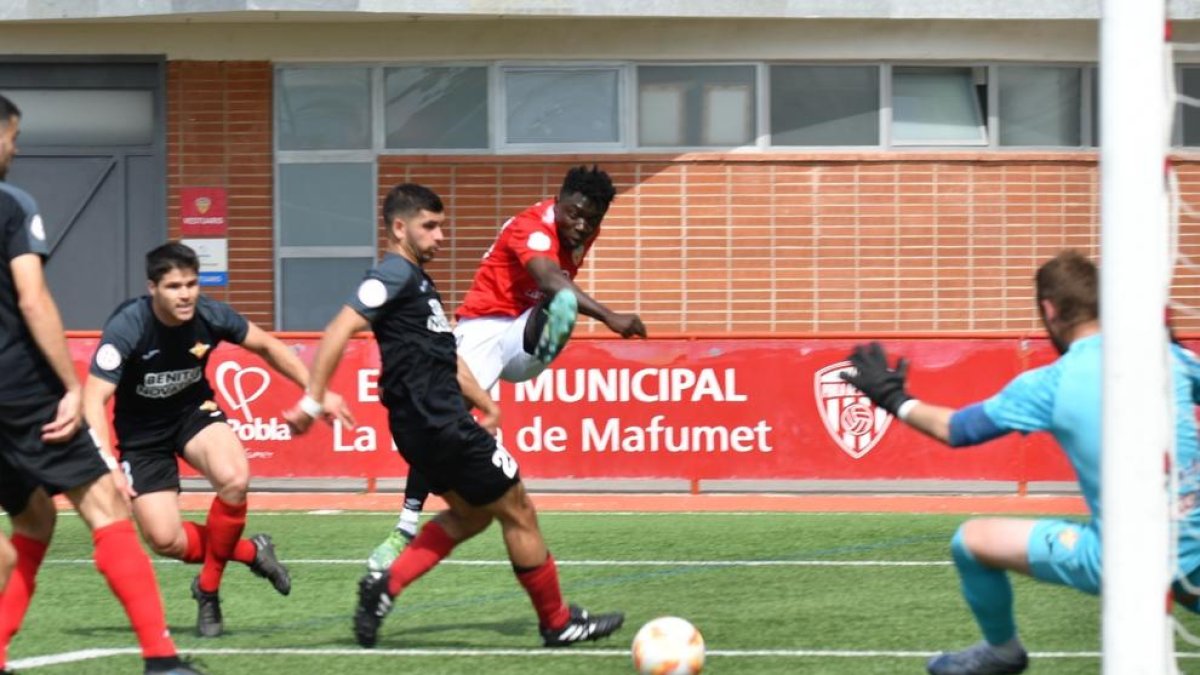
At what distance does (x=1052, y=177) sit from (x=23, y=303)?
14.1m

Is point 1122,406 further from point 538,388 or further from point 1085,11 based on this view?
point 1085,11

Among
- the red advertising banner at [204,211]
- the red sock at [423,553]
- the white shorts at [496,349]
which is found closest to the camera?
the red sock at [423,553]

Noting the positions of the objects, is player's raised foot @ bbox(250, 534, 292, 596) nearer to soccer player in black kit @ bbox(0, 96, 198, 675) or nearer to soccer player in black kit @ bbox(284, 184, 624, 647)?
soccer player in black kit @ bbox(284, 184, 624, 647)

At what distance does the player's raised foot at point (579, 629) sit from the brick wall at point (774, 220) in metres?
11.1

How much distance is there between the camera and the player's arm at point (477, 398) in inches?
329

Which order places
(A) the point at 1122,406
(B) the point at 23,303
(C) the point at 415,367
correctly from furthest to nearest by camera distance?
(C) the point at 415,367 < (B) the point at 23,303 < (A) the point at 1122,406

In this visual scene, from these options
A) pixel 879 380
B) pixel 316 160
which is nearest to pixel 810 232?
pixel 316 160

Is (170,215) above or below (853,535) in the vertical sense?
above

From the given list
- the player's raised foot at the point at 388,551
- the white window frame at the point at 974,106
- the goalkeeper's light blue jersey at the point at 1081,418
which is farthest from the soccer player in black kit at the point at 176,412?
the white window frame at the point at 974,106

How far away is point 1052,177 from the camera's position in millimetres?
19234

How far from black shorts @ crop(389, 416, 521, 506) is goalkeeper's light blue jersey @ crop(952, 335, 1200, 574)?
2.25 meters

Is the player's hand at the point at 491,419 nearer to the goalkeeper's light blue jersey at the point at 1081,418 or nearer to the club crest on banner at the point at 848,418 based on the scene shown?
the goalkeeper's light blue jersey at the point at 1081,418

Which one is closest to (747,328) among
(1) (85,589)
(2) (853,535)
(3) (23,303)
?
(2) (853,535)

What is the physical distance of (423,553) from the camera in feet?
27.3
